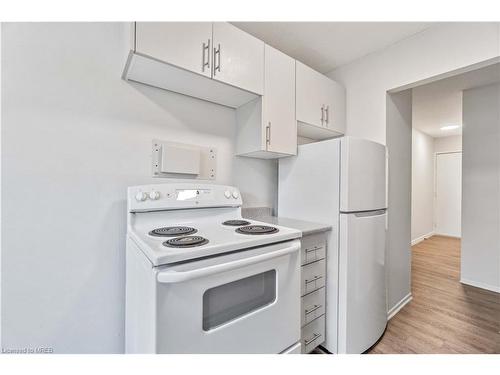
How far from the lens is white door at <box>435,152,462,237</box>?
4738mm

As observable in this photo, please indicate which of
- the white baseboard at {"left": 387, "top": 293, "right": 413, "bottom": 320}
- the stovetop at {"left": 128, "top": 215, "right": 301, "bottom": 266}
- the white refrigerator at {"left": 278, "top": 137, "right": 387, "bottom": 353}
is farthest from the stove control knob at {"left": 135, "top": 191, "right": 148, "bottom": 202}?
the white baseboard at {"left": 387, "top": 293, "right": 413, "bottom": 320}

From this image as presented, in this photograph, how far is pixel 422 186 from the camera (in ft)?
15.4

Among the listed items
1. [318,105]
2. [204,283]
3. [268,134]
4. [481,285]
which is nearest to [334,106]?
[318,105]

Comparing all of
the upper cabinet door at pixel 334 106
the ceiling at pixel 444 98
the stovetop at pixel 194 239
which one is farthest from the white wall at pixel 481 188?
the stovetop at pixel 194 239

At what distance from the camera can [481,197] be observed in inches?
104

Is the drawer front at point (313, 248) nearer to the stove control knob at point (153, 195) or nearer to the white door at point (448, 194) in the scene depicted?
the stove control knob at point (153, 195)

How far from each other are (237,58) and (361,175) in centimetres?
109

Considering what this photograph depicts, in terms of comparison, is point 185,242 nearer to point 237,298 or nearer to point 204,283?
point 204,283

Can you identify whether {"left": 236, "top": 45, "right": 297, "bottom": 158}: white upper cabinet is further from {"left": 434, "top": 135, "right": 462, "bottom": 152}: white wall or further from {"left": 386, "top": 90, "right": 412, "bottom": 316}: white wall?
{"left": 434, "top": 135, "right": 462, "bottom": 152}: white wall

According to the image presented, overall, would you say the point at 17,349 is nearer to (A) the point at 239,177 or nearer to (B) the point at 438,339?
(A) the point at 239,177

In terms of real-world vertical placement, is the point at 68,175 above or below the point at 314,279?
above

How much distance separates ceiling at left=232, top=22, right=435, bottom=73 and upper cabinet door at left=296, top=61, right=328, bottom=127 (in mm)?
226

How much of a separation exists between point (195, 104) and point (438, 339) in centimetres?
247
